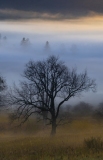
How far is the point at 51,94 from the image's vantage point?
142 feet

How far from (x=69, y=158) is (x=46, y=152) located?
2.77 meters

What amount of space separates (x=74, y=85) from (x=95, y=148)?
2479 centimetres

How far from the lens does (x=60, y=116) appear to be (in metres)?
45.0

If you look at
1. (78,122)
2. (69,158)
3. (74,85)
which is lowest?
(69,158)

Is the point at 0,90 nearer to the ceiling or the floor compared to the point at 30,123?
nearer to the ceiling

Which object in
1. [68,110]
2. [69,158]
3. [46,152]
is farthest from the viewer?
[68,110]

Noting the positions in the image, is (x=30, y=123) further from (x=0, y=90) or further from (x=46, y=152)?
(x=46, y=152)

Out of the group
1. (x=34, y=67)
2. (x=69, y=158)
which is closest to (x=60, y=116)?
(x=34, y=67)

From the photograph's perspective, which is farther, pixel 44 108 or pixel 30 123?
pixel 30 123

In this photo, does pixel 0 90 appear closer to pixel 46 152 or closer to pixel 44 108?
pixel 44 108

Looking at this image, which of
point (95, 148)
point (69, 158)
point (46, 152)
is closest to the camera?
point (69, 158)

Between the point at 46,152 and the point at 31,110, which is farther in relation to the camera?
the point at 31,110

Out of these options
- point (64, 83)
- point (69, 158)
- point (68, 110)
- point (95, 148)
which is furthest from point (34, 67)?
point (69, 158)

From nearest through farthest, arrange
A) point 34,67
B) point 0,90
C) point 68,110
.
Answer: point 68,110 → point 34,67 → point 0,90
